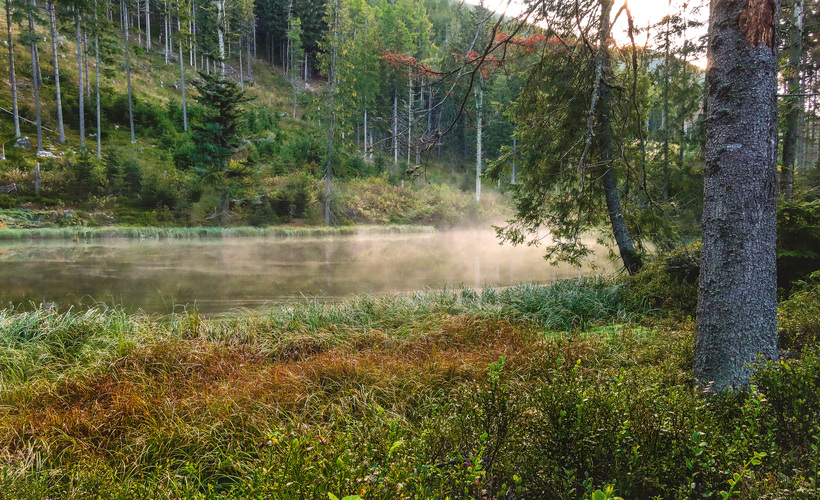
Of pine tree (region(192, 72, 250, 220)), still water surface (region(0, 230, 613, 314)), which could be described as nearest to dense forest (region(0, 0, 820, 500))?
still water surface (region(0, 230, 613, 314))

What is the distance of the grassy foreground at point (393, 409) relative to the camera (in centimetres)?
139

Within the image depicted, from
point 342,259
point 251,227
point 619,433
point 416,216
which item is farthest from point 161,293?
point 416,216

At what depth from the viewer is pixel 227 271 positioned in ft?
32.8

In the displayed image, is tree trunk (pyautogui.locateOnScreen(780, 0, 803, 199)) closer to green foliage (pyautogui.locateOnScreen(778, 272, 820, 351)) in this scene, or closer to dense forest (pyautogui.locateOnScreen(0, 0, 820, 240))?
dense forest (pyautogui.locateOnScreen(0, 0, 820, 240))

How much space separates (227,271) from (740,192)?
10.1 m

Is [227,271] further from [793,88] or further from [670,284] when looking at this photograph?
[793,88]

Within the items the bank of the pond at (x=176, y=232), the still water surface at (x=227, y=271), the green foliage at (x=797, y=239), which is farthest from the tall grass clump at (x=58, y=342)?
the bank of the pond at (x=176, y=232)

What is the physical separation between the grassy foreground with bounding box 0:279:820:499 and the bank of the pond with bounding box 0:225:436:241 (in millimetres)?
13183

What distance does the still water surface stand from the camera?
7.23 metres

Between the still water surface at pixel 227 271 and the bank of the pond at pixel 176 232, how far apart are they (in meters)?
0.94

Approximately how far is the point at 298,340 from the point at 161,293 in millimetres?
4576

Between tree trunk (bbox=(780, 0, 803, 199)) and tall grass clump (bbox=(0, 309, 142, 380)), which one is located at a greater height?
tree trunk (bbox=(780, 0, 803, 199))

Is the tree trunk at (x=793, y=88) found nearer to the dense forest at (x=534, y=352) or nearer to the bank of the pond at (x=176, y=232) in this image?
the dense forest at (x=534, y=352)

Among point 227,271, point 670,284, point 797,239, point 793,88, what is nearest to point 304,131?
point 227,271
